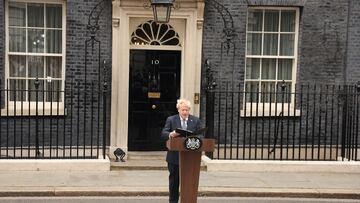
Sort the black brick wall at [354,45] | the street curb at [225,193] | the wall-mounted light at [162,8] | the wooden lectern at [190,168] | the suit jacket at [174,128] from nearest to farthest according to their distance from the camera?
the wooden lectern at [190,168], the suit jacket at [174,128], the street curb at [225,193], the wall-mounted light at [162,8], the black brick wall at [354,45]

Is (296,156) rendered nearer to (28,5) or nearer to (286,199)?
(286,199)

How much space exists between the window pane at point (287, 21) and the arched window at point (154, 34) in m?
2.39

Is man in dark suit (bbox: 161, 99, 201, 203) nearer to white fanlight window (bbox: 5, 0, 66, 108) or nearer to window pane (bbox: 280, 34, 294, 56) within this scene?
white fanlight window (bbox: 5, 0, 66, 108)

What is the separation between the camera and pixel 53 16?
12758 millimetres

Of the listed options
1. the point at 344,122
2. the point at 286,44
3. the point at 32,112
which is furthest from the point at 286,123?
the point at 32,112

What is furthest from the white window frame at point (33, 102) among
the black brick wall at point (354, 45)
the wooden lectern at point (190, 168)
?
the black brick wall at point (354, 45)

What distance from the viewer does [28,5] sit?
41.4ft

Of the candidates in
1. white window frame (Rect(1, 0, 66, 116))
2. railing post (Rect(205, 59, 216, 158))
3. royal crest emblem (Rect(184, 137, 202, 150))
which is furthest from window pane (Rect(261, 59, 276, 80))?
royal crest emblem (Rect(184, 137, 202, 150))

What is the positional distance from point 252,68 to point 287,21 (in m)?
1.30

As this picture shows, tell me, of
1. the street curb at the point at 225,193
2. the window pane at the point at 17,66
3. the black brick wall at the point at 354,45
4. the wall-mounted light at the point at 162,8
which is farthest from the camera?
the black brick wall at the point at 354,45

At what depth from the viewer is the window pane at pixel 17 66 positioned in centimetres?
1262

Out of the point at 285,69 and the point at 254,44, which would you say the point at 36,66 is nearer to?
the point at 254,44

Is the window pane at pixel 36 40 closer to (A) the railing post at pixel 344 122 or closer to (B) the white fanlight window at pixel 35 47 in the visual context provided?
(B) the white fanlight window at pixel 35 47

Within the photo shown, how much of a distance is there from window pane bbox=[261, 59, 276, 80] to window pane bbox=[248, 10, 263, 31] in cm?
75
